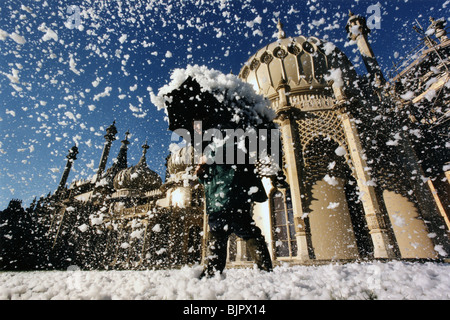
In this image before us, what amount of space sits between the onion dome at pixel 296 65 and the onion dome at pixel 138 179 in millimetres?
16127

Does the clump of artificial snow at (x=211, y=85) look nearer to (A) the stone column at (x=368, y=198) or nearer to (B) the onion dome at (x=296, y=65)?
(A) the stone column at (x=368, y=198)

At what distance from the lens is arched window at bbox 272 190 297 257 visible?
341 inches

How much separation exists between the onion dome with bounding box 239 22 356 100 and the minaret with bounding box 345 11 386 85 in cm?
310

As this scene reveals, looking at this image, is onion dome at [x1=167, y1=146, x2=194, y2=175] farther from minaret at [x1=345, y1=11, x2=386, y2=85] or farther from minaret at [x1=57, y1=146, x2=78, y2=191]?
minaret at [x1=57, y1=146, x2=78, y2=191]

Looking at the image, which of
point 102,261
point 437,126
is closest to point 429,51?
point 437,126

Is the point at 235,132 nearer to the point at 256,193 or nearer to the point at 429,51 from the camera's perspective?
the point at 256,193

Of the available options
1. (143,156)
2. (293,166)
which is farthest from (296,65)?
(143,156)

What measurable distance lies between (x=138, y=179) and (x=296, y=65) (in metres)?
19.6

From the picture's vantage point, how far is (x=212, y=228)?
8.64 ft

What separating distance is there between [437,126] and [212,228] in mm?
16633

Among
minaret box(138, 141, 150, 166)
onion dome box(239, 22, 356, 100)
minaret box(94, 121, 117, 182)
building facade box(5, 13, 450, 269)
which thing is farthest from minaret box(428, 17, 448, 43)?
minaret box(94, 121, 117, 182)

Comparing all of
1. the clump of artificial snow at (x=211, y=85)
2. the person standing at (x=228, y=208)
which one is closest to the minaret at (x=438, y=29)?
the clump of artificial snow at (x=211, y=85)

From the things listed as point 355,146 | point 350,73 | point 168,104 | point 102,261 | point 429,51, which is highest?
point 429,51

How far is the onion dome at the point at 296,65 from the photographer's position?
477 inches
